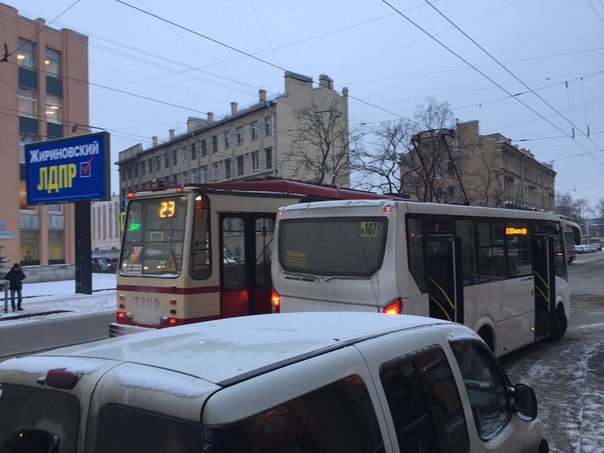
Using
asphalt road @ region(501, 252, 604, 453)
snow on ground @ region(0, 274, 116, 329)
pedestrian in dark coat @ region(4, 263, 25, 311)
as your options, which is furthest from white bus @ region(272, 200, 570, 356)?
pedestrian in dark coat @ region(4, 263, 25, 311)

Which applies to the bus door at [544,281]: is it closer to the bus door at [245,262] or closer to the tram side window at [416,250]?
the tram side window at [416,250]

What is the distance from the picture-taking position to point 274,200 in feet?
31.9

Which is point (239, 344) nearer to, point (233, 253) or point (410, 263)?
point (410, 263)

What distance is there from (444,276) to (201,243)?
12.6ft

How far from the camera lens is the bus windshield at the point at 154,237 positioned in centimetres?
837

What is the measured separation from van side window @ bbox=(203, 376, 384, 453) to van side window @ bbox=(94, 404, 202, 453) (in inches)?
3.3

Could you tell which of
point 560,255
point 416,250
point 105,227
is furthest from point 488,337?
point 105,227

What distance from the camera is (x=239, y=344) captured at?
2258 mm

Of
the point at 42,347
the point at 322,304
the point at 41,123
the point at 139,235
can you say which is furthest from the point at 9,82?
the point at 322,304

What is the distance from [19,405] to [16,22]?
1441 inches

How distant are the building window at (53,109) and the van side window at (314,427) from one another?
37.5 meters

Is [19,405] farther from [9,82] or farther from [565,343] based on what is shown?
[9,82]

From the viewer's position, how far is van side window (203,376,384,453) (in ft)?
5.22

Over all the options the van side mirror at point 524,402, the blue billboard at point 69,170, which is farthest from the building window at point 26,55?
the van side mirror at point 524,402
